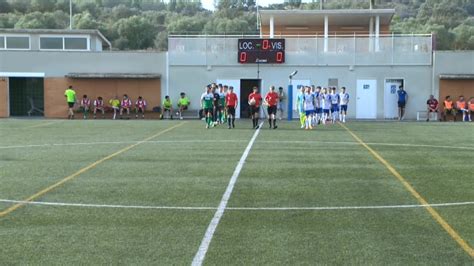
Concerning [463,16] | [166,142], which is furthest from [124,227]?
[463,16]

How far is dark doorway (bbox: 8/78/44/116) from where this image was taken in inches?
1575

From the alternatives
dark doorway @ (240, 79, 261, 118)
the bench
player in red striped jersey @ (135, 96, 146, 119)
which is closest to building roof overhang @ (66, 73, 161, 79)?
player in red striped jersey @ (135, 96, 146, 119)

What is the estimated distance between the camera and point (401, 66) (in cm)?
3834

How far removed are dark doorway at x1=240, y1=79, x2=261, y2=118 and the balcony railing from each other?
1350 millimetres

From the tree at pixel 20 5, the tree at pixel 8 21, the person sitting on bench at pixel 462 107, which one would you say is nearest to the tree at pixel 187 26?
the tree at pixel 8 21

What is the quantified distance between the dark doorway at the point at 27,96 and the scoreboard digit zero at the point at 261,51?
1244 cm

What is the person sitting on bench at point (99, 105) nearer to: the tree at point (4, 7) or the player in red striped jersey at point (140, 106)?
the player in red striped jersey at point (140, 106)

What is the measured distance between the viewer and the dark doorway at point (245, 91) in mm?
38844

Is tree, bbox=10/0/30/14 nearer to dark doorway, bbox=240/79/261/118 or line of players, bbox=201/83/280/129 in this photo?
dark doorway, bbox=240/79/261/118

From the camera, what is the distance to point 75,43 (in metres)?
42.7

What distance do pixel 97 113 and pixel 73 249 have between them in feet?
106

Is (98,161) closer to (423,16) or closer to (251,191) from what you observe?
(251,191)

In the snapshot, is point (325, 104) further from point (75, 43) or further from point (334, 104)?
point (75, 43)

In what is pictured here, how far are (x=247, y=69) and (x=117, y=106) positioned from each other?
7.93 m
